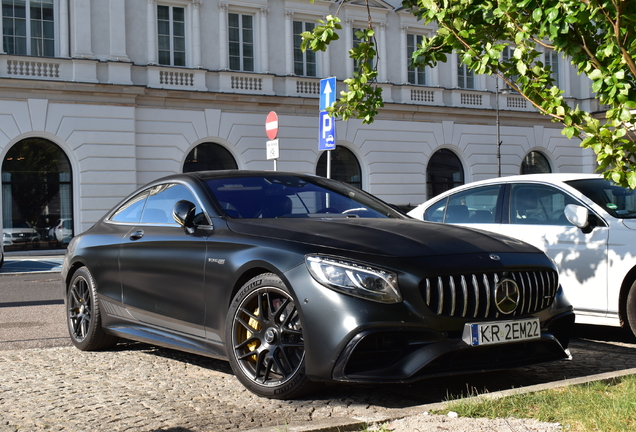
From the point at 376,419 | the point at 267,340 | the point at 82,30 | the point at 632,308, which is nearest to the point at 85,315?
the point at 267,340

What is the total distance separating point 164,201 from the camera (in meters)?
5.68

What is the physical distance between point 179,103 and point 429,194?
10.5m

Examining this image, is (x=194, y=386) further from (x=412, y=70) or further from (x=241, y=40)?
(x=412, y=70)

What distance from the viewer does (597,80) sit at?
471cm

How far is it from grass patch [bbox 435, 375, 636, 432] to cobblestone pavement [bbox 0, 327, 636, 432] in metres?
0.36

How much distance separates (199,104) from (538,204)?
18.7m

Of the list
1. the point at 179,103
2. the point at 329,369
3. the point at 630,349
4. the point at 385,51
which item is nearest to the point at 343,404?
the point at 329,369

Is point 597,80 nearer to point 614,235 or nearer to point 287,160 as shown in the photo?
point 614,235

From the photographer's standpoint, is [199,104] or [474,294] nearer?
[474,294]

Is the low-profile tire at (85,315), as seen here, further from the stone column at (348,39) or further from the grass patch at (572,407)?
the stone column at (348,39)

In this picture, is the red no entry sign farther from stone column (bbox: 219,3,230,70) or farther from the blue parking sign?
stone column (bbox: 219,3,230,70)

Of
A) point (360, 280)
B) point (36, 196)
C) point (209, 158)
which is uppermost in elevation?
point (209, 158)

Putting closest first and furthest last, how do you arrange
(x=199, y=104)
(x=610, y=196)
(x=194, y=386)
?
(x=194, y=386), (x=610, y=196), (x=199, y=104)

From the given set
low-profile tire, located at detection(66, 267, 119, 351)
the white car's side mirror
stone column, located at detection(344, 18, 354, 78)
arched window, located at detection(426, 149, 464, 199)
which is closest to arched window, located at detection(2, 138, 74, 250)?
stone column, located at detection(344, 18, 354, 78)
